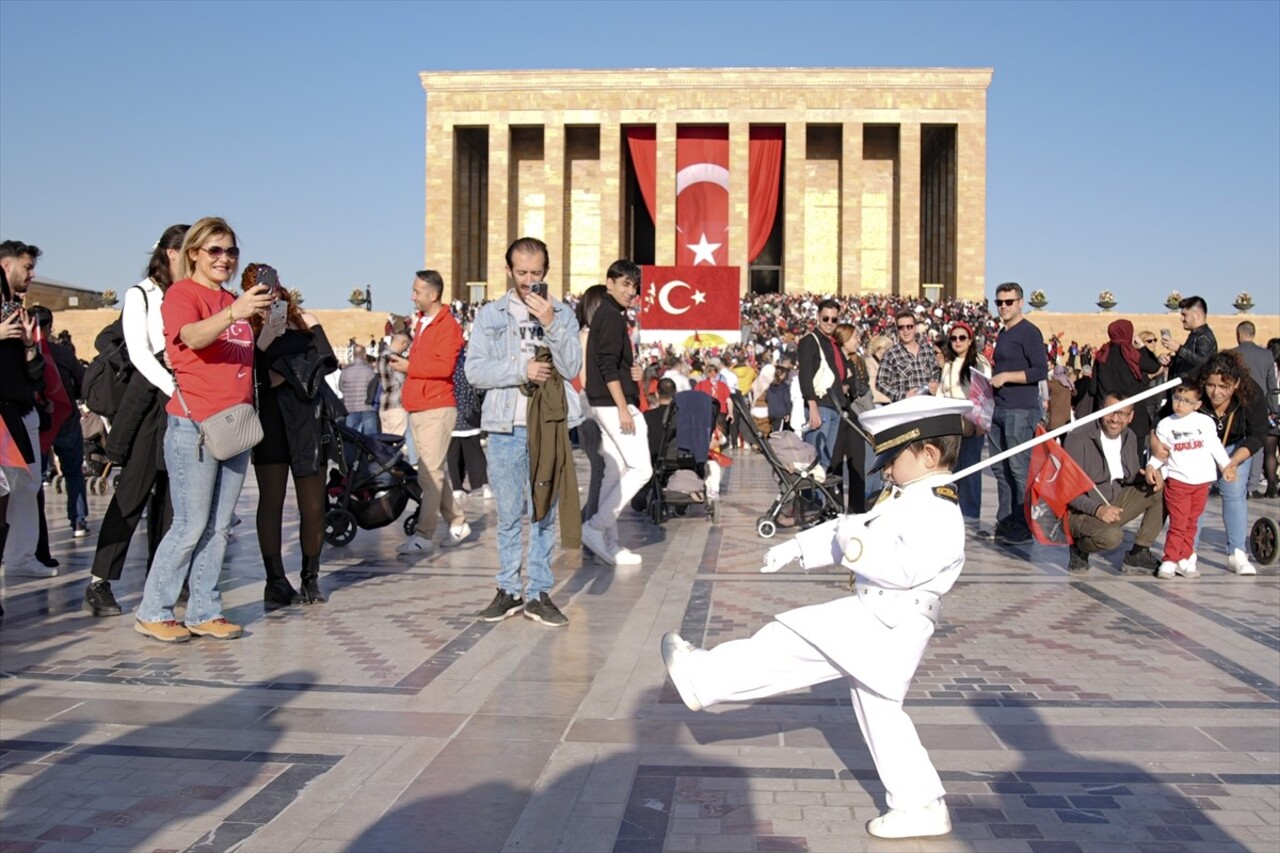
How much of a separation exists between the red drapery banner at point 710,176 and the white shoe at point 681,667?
4439 cm

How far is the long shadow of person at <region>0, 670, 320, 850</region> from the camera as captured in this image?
130 inches

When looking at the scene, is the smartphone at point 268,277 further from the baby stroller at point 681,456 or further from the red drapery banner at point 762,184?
the red drapery banner at point 762,184

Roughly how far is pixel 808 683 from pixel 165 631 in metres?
3.50

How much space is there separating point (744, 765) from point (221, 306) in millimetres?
3329

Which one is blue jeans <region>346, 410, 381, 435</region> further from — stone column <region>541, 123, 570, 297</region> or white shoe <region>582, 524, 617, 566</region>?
stone column <region>541, 123, 570, 297</region>

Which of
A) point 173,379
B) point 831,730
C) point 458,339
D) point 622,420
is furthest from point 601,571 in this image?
point 831,730

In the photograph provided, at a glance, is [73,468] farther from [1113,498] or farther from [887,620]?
[887,620]

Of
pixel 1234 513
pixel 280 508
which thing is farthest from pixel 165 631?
pixel 1234 513

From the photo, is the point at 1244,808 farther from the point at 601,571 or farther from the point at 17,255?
the point at 17,255

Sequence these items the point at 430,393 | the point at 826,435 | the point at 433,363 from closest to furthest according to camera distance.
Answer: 1. the point at 433,363
2. the point at 430,393
3. the point at 826,435

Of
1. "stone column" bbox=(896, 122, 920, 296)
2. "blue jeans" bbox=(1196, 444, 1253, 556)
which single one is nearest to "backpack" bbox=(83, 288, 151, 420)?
"blue jeans" bbox=(1196, 444, 1253, 556)

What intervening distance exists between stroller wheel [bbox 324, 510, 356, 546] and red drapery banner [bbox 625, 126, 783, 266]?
128 feet

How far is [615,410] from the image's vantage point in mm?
7867

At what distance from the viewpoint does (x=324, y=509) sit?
6930mm
